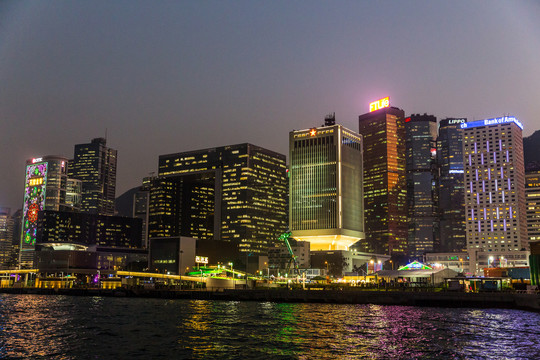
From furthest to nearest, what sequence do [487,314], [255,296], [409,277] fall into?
[409,277], [255,296], [487,314]

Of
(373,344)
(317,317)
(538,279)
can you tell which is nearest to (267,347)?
(373,344)

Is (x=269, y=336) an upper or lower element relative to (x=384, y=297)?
lower

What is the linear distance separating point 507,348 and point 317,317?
40.0m

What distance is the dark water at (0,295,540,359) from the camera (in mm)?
56844

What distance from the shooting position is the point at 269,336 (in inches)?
2726

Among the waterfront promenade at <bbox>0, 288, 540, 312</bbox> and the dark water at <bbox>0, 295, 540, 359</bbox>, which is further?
the waterfront promenade at <bbox>0, 288, 540, 312</bbox>

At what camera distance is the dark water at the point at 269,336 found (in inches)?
2238

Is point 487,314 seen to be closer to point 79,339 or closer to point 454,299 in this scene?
point 454,299

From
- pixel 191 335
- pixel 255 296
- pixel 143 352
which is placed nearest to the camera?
pixel 143 352

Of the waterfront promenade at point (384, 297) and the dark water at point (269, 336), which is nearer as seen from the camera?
the dark water at point (269, 336)

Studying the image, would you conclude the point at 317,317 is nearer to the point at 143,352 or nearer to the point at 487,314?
the point at 487,314

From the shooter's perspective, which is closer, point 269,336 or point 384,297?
point 269,336

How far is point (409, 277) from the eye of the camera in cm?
18925

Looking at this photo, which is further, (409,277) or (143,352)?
(409,277)
